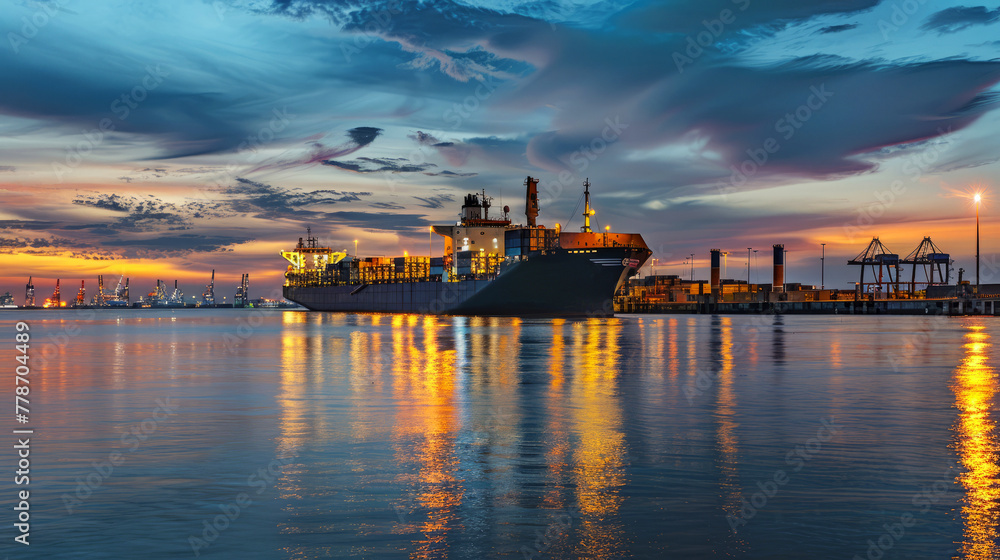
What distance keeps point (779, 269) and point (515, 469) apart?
199 metres

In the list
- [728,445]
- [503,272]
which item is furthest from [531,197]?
[728,445]

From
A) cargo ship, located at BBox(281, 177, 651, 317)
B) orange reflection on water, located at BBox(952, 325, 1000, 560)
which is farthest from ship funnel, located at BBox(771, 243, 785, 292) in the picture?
orange reflection on water, located at BBox(952, 325, 1000, 560)

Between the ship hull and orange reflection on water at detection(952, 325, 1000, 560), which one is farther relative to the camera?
the ship hull

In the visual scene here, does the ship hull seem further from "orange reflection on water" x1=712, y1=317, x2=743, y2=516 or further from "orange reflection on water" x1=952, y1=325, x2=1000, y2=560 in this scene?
"orange reflection on water" x1=952, y1=325, x2=1000, y2=560

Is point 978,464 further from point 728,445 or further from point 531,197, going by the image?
point 531,197

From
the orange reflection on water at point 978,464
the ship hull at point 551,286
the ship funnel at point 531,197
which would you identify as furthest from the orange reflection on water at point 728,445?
the ship funnel at point 531,197

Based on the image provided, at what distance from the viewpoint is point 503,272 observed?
294ft

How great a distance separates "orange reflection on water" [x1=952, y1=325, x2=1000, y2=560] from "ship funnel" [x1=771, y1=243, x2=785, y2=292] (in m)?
179

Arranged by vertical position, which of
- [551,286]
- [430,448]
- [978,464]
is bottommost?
[430,448]

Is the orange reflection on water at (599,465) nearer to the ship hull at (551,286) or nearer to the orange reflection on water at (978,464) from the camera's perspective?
the orange reflection on water at (978,464)

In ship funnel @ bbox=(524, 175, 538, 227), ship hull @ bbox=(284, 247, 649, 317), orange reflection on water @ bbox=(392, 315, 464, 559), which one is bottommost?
orange reflection on water @ bbox=(392, 315, 464, 559)

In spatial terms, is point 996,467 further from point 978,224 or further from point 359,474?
point 978,224

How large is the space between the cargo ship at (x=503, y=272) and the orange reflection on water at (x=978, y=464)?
6232cm

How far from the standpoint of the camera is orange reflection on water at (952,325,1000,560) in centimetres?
762
